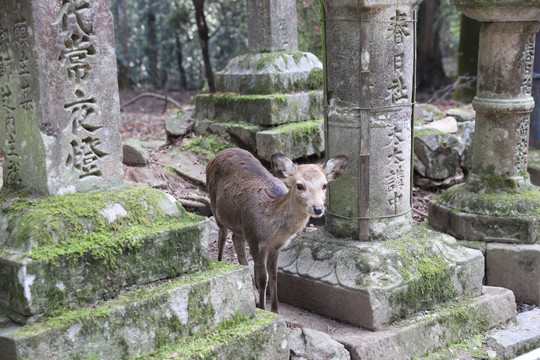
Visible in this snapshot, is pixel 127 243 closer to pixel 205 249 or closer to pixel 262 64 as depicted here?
pixel 205 249

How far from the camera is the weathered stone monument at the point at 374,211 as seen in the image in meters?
4.47

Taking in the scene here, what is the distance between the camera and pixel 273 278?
183 inches

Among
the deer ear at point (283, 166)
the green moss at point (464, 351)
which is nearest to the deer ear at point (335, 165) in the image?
the deer ear at point (283, 166)

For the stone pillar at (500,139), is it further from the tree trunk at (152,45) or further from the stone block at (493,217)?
the tree trunk at (152,45)

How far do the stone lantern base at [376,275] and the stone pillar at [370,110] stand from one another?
221 millimetres

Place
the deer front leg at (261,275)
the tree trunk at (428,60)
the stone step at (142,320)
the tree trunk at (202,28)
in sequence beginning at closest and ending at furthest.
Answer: the stone step at (142,320)
the deer front leg at (261,275)
the tree trunk at (202,28)
the tree trunk at (428,60)

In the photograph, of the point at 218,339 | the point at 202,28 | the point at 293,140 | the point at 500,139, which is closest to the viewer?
the point at 218,339

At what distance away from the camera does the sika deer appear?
423cm

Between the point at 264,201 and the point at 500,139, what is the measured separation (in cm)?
272

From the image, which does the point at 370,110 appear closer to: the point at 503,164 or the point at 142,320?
the point at 503,164

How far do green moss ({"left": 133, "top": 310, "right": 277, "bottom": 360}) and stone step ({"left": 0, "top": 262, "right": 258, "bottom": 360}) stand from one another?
0.10 ft

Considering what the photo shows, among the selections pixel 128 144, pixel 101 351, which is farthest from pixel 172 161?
pixel 101 351

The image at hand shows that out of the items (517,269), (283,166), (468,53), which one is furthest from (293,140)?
(468,53)

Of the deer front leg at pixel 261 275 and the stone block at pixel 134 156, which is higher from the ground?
the stone block at pixel 134 156
